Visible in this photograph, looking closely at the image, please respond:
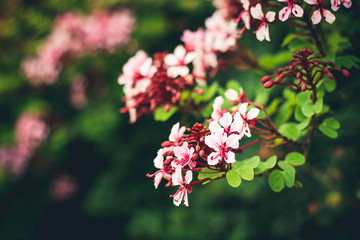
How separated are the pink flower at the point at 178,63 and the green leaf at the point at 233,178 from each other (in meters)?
0.49

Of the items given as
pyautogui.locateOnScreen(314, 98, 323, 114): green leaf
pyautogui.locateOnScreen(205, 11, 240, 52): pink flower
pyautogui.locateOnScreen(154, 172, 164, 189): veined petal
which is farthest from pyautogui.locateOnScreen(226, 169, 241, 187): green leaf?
pyautogui.locateOnScreen(205, 11, 240, 52): pink flower

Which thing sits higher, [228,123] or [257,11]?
[257,11]

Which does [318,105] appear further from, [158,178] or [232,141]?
[158,178]

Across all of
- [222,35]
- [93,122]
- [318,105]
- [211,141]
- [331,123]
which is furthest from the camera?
[93,122]

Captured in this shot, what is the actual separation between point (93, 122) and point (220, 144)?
227cm

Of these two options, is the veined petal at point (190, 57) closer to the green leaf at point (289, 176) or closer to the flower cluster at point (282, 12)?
the flower cluster at point (282, 12)

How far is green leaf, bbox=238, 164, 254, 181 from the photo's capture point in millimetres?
904

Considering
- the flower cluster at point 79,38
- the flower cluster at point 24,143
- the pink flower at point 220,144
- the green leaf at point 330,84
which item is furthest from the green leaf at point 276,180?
the flower cluster at point 24,143

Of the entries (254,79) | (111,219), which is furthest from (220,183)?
(111,219)

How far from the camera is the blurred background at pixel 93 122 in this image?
114 inches

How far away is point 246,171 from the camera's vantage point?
921 millimetres

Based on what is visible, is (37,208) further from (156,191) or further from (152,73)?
(152,73)

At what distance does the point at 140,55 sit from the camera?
1.29 metres

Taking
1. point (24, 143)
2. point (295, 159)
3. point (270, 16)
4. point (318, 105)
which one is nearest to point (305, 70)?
point (318, 105)
